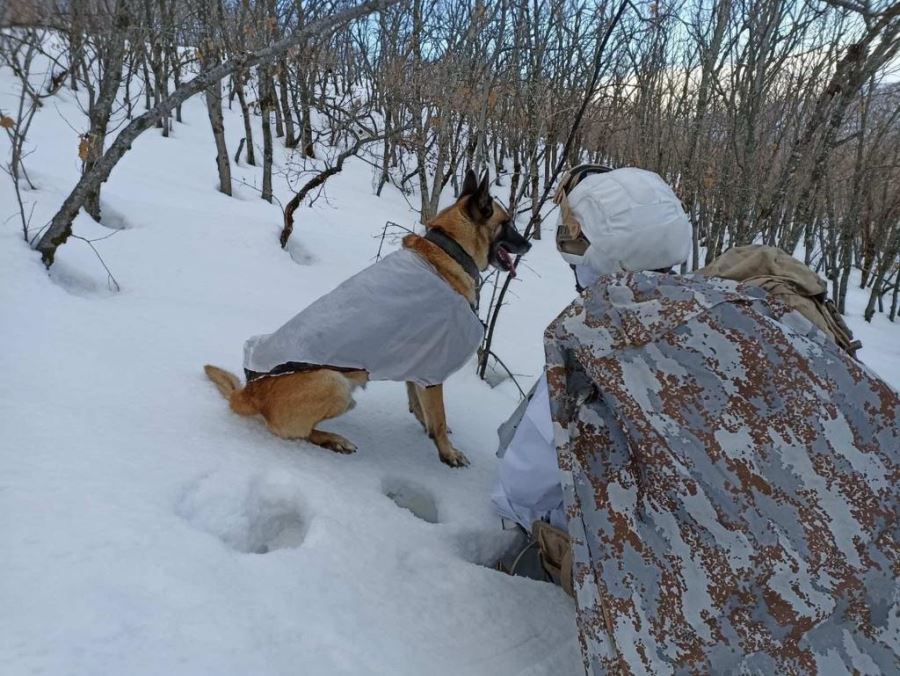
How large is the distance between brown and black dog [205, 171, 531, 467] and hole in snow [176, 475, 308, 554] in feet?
1.57

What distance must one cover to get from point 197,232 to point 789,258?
4938mm

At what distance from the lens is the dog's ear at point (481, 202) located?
3.32 m

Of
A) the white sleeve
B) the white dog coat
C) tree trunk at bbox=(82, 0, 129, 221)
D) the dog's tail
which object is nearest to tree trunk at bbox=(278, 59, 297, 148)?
tree trunk at bbox=(82, 0, 129, 221)

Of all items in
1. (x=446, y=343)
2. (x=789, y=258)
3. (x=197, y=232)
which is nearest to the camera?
(x=789, y=258)

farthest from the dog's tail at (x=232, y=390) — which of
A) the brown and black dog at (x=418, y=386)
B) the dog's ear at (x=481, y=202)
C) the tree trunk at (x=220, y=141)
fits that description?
the tree trunk at (x=220, y=141)

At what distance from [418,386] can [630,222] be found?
1.53 m

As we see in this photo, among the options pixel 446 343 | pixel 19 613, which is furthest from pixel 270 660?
pixel 446 343

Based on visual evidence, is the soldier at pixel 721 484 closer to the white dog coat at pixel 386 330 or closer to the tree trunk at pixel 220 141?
the white dog coat at pixel 386 330

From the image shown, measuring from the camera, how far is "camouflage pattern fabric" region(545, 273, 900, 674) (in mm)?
1358

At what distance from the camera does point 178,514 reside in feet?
6.81

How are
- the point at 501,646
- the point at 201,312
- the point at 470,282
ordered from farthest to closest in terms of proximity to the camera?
the point at 201,312, the point at 470,282, the point at 501,646

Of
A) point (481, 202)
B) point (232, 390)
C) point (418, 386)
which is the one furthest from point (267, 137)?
point (418, 386)

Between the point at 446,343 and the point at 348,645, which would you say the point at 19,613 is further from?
the point at 446,343

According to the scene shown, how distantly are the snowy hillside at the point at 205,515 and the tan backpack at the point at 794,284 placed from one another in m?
1.32
